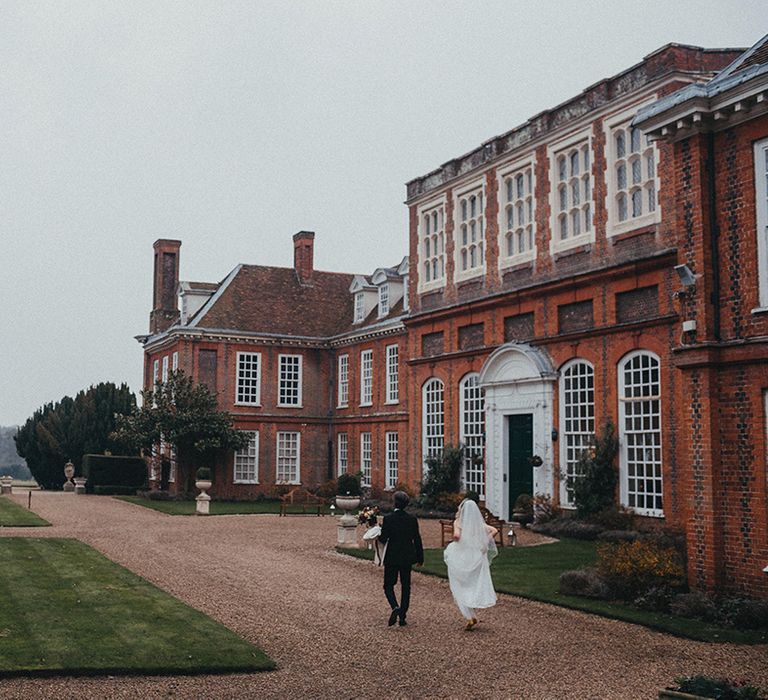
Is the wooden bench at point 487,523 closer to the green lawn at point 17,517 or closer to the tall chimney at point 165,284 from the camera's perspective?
the green lawn at point 17,517

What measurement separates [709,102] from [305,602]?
28.2 ft

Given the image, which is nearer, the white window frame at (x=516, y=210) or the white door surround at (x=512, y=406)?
the white door surround at (x=512, y=406)

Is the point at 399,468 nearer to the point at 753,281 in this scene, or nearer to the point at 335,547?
the point at 335,547

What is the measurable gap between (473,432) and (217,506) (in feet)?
33.1

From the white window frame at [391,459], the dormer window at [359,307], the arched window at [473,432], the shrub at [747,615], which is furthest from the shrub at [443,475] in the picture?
the shrub at [747,615]

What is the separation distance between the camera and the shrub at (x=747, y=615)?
1038 cm

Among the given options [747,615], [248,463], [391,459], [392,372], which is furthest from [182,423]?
[747,615]

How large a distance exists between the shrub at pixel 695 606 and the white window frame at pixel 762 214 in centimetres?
372

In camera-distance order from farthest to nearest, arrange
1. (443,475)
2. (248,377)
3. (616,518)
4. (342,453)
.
Result: (342,453), (248,377), (443,475), (616,518)

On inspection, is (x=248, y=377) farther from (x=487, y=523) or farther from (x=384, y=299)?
(x=487, y=523)

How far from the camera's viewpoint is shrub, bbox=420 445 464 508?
83.8 ft

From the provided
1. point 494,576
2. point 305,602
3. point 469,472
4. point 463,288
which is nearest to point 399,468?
point 469,472

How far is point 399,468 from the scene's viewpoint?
28641 millimetres

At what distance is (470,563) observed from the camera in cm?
1076
